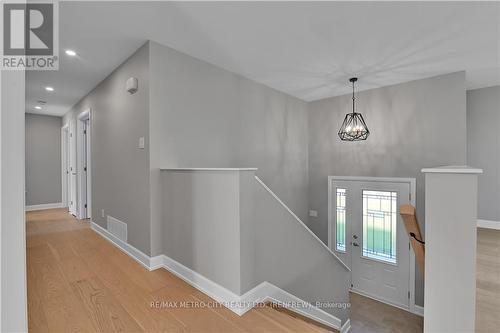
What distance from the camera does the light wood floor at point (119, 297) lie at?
1.62 meters

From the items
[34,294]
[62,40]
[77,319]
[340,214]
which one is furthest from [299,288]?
[62,40]

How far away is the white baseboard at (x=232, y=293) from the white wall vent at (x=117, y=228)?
69mm

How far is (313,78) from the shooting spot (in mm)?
3838

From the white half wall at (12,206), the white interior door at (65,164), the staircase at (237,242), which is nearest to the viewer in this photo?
the white half wall at (12,206)

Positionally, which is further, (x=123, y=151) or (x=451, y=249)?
(x=123, y=151)

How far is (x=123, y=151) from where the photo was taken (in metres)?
2.95

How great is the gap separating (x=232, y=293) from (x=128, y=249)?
5.39 ft

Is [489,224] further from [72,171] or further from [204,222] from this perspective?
[72,171]

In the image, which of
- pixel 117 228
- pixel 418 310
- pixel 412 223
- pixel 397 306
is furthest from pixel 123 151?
pixel 418 310

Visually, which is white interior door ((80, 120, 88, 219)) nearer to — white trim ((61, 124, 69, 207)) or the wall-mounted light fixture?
white trim ((61, 124, 69, 207))

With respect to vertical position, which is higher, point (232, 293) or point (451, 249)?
point (451, 249)

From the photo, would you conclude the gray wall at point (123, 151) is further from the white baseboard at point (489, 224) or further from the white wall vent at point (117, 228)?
the white baseboard at point (489, 224)

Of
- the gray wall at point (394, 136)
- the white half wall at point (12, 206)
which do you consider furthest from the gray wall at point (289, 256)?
the gray wall at point (394, 136)

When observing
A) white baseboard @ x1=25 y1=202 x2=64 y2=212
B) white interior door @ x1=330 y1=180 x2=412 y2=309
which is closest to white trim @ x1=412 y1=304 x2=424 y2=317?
white interior door @ x1=330 y1=180 x2=412 y2=309
